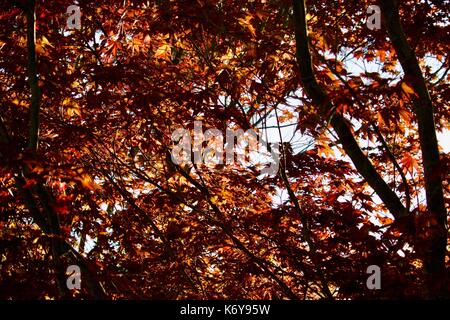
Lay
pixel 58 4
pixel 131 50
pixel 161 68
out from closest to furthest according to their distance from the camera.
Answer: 1. pixel 58 4
2. pixel 161 68
3. pixel 131 50

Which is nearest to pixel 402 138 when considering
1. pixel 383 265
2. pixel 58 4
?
pixel 383 265

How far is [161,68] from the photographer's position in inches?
193

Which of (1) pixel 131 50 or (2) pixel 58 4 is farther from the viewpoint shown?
(1) pixel 131 50

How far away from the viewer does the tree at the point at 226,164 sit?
3430 mm

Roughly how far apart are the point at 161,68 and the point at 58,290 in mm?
2701

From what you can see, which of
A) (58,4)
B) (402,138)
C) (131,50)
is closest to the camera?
(58,4)

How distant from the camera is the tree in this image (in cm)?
343

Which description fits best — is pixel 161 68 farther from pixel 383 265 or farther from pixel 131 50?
pixel 383 265

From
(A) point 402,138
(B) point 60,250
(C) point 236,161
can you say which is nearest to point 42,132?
(B) point 60,250

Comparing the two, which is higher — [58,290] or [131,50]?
[131,50]

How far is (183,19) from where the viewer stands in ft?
14.3

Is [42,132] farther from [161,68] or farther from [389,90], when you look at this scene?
[389,90]

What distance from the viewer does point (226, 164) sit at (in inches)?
225
